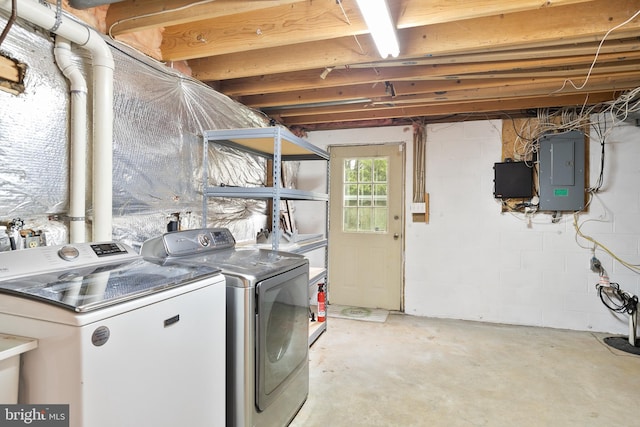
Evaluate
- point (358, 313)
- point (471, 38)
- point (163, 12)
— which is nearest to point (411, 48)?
point (471, 38)

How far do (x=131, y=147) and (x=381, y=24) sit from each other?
149 cm

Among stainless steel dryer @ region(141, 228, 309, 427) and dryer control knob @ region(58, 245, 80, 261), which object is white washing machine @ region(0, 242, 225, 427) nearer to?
dryer control knob @ region(58, 245, 80, 261)

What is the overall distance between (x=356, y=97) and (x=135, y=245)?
7.20 ft

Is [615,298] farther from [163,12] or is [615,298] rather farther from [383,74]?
[163,12]

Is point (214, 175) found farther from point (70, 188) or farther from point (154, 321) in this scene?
point (154, 321)

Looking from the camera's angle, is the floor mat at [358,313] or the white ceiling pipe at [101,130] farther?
the floor mat at [358,313]

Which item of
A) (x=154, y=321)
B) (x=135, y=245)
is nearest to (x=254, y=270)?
(x=154, y=321)

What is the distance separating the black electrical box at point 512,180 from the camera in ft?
11.7

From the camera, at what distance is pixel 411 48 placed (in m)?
2.19

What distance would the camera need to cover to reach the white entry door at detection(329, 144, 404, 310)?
13.4 ft

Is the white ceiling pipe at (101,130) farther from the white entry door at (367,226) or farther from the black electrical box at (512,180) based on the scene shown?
the black electrical box at (512,180)

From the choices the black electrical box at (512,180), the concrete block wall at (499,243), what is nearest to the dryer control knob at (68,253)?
the concrete block wall at (499,243)

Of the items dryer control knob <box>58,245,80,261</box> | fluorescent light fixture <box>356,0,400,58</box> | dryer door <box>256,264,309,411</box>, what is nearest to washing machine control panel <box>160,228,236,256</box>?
dryer control knob <box>58,245,80,261</box>

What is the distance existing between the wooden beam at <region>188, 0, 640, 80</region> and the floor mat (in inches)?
105
